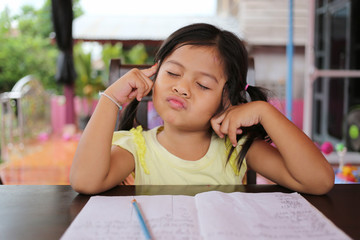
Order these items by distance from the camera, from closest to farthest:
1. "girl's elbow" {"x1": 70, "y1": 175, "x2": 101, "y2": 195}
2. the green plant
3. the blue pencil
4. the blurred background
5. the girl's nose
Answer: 1. the blue pencil
2. "girl's elbow" {"x1": 70, "y1": 175, "x2": 101, "y2": 195}
3. the girl's nose
4. the blurred background
5. the green plant

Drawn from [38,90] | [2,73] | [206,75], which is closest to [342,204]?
[206,75]

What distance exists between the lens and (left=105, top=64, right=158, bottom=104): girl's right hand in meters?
0.97

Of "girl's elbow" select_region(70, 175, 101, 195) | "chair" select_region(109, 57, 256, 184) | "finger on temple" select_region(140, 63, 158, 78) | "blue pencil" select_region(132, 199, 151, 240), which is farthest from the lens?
"chair" select_region(109, 57, 256, 184)

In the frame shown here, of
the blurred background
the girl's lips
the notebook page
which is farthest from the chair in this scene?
the blurred background

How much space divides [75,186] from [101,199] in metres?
0.10

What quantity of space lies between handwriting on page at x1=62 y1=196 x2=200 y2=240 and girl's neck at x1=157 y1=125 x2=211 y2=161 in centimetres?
38

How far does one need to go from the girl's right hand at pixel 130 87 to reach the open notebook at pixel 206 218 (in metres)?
0.31

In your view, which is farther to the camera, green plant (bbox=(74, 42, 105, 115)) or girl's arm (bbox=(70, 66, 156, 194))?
green plant (bbox=(74, 42, 105, 115))

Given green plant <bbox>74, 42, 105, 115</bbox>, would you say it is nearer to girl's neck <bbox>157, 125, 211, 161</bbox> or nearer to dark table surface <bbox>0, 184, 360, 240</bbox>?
girl's neck <bbox>157, 125, 211, 161</bbox>

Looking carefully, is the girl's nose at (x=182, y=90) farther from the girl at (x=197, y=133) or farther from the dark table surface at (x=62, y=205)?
the dark table surface at (x=62, y=205)

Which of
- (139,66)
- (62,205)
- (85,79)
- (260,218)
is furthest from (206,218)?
(85,79)

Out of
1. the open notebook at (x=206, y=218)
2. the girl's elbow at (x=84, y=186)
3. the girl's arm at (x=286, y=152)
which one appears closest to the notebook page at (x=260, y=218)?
the open notebook at (x=206, y=218)

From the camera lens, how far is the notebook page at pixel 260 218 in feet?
1.89

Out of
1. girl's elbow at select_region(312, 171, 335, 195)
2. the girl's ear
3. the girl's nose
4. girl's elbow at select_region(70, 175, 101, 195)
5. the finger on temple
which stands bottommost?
girl's elbow at select_region(312, 171, 335, 195)
